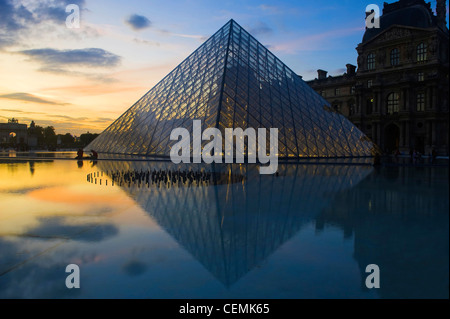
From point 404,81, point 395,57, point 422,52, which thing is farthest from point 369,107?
point 422,52

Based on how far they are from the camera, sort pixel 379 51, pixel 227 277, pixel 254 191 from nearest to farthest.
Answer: pixel 227 277, pixel 254 191, pixel 379 51

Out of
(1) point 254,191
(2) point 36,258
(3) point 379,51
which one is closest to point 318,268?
(2) point 36,258

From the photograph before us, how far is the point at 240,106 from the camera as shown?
1105 inches

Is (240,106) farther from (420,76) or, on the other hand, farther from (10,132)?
(10,132)

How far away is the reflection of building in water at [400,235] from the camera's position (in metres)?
3.02

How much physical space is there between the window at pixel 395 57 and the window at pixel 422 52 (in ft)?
9.27

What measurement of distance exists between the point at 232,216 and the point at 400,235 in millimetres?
3275

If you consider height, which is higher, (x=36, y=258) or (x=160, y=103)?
(x=160, y=103)

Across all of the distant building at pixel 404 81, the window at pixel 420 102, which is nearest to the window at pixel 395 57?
the distant building at pixel 404 81
